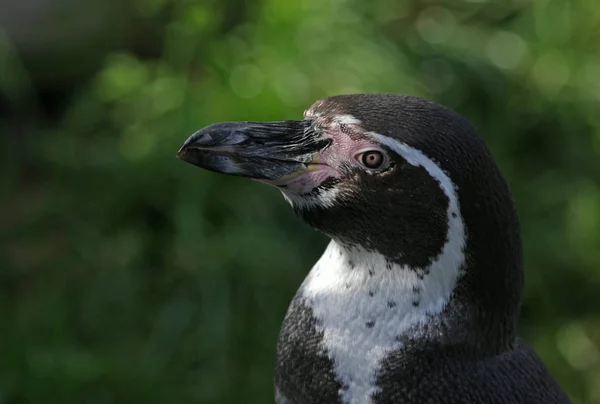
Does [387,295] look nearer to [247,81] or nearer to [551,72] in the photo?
[247,81]

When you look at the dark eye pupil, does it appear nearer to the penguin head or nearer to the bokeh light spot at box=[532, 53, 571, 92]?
the penguin head

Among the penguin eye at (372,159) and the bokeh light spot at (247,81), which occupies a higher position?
the bokeh light spot at (247,81)

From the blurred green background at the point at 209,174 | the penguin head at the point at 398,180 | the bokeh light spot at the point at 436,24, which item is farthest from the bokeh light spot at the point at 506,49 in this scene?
the penguin head at the point at 398,180

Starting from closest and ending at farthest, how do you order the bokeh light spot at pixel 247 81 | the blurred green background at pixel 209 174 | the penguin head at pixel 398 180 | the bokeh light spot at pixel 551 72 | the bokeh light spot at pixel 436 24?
the penguin head at pixel 398 180 → the blurred green background at pixel 209 174 → the bokeh light spot at pixel 247 81 → the bokeh light spot at pixel 551 72 → the bokeh light spot at pixel 436 24

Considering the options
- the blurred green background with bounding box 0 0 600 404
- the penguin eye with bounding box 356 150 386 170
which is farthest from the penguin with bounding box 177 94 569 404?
the blurred green background with bounding box 0 0 600 404

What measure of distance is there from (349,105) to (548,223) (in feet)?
6.02

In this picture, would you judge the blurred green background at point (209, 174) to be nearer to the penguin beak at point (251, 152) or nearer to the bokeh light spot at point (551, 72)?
the bokeh light spot at point (551, 72)

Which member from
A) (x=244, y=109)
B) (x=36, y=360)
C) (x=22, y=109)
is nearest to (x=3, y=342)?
(x=36, y=360)

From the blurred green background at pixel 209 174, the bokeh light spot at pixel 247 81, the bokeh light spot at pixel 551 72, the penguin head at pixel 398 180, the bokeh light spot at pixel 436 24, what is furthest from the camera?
the bokeh light spot at pixel 436 24

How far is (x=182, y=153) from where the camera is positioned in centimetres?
127

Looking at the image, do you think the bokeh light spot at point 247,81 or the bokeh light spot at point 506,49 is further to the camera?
the bokeh light spot at point 506,49

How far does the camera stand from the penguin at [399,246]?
1206 mm

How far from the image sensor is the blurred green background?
2.54 m

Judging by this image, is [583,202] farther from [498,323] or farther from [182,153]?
[182,153]
